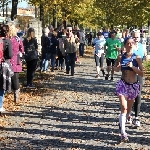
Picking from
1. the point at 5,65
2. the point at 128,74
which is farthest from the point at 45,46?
the point at 128,74

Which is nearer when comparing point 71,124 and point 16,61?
point 71,124

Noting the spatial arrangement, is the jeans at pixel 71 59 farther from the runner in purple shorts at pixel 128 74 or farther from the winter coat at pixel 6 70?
the runner in purple shorts at pixel 128 74

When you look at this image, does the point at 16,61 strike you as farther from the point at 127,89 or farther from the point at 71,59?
the point at 71,59

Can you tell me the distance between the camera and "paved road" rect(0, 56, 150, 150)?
7.56 metres

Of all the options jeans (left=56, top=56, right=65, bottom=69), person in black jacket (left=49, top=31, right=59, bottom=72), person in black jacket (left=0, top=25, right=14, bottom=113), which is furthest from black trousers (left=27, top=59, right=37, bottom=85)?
jeans (left=56, top=56, right=65, bottom=69)

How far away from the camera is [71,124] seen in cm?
912

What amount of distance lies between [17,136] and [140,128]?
2.43 metres

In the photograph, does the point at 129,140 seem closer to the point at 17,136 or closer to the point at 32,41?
the point at 17,136

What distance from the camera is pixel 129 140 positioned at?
781 centimetres

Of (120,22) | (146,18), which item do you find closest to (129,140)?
(146,18)

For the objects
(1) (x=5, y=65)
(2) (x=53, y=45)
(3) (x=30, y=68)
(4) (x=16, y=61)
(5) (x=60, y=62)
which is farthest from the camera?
(5) (x=60, y=62)

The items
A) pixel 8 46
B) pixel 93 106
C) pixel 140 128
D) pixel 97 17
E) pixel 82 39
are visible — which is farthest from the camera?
pixel 97 17

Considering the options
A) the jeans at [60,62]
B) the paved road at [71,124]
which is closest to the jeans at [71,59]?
the jeans at [60,62]

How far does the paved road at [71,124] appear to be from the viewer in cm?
756
